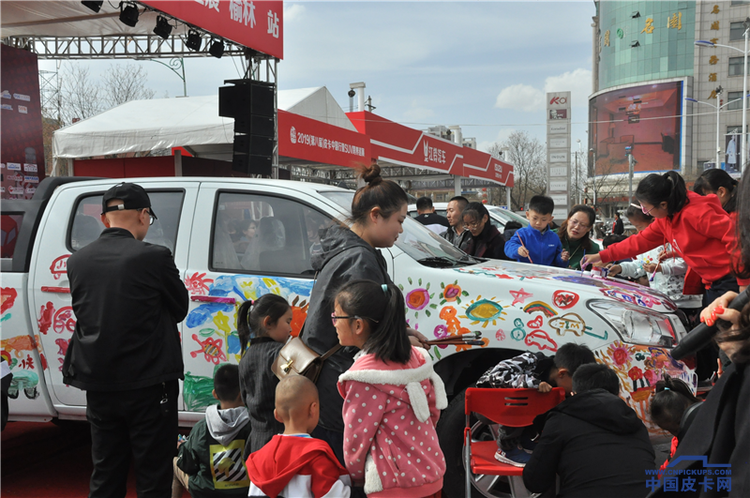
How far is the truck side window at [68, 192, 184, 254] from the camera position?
4.01m

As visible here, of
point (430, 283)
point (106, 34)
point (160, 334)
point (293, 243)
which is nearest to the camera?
point (160, 334)

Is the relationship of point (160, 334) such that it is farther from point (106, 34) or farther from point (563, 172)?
point (563, 172)

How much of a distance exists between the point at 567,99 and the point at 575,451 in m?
26.1

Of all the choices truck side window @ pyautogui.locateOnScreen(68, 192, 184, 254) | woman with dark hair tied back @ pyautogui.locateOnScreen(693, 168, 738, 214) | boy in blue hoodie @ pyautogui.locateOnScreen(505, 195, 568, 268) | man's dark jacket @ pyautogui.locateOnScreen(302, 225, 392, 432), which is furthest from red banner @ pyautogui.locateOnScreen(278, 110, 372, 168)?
man's dark jacket @ pyautogui.locateOnScreen(302, 225, 392, 432)

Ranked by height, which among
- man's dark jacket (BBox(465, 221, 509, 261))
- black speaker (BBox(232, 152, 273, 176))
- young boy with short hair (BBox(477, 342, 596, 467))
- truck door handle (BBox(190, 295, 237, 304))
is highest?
black speaker (BBox(232, 152, 273, 176))

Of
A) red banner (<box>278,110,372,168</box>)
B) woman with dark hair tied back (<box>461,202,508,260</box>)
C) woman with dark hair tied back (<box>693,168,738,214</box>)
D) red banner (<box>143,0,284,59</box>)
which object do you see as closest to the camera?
woman with dark hair tied back (<box>693,168,738,214</box>)

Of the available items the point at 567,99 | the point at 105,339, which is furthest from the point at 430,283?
the point at 567,99

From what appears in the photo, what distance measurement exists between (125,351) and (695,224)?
3.67 meters

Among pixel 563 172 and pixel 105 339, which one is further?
pixel 563 172

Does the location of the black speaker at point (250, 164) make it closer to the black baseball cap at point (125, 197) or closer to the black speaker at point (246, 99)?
the black speaker at point (246, 99)

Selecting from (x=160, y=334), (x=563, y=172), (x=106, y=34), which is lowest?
(x=160, y=334)

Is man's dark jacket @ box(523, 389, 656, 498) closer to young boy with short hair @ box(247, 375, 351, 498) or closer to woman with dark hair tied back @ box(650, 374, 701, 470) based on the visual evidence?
woman with dark hair tied back @ box(650, 374, 701, 470)

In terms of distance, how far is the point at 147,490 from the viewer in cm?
290

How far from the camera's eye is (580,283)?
11.6ft
